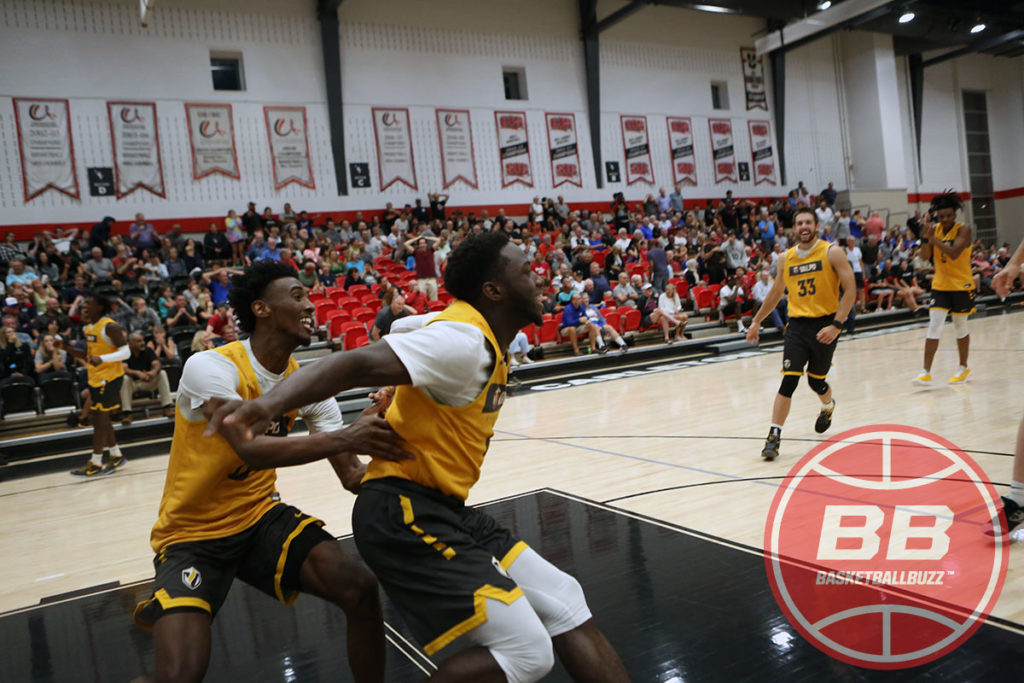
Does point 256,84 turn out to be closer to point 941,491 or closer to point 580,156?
point 580,156

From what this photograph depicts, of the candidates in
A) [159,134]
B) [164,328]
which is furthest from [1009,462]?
[159,134]

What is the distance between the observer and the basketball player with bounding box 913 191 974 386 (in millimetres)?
7199

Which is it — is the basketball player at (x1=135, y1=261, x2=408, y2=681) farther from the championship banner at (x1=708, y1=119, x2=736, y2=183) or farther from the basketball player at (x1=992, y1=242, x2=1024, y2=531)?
the championship banner at (x1=708, y1=119, x2=736, y2=183)

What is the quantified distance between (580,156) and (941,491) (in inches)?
690

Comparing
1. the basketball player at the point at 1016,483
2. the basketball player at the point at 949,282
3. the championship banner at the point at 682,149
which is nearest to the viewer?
the basketball player at the point at 1016,483

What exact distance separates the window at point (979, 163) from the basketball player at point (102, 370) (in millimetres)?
30983

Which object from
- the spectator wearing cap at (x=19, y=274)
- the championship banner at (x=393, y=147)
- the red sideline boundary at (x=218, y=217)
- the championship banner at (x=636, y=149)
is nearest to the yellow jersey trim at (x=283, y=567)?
the spectator wearing cap at (x=19, y=274)

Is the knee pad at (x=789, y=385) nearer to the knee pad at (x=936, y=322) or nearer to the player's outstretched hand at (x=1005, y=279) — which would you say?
the player's outstretched hand at (x=1005, y=279)

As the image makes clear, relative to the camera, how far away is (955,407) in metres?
6.52

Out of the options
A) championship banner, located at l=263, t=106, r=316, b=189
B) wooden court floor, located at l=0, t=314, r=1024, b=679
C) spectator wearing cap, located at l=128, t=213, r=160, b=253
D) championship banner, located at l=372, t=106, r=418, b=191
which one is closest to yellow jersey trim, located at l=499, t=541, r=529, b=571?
wooden court floor, located at l=0, t=314, r=1024, b=679

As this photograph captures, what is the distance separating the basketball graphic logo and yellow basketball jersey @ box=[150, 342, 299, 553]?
2.10 metres

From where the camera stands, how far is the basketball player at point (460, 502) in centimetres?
171

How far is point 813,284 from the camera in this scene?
5414 mm

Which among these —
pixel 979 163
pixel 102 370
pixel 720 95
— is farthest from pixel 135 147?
pixel 979 163
